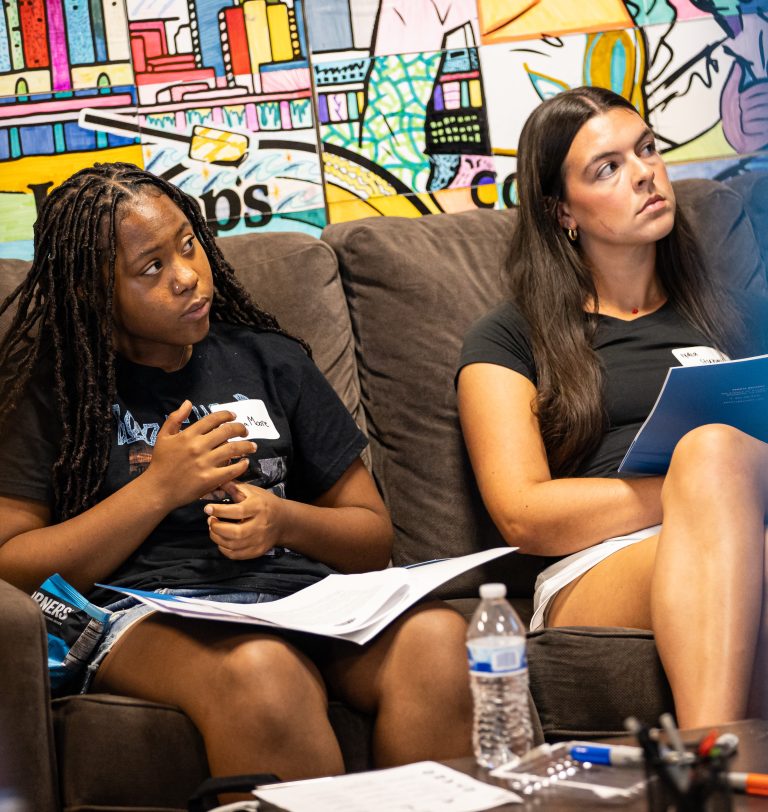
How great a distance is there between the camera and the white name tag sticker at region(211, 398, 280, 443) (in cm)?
163

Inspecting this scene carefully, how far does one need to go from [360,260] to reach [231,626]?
36.8 inches

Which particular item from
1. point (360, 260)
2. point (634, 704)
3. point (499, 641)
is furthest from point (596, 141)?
point (499, 641)

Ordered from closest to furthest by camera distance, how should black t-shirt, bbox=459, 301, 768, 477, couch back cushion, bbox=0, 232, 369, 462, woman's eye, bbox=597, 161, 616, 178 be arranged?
black t-shirt, bbox=459, 301, 768, 477, woman's eye, bbox=597, 161, 616, 178, couch back cushion, bbox=0, 232, 369, 462

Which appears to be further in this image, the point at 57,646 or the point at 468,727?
the point at 57,646

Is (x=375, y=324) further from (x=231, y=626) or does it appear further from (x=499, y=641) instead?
(x=499, y=641)

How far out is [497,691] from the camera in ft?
3.62

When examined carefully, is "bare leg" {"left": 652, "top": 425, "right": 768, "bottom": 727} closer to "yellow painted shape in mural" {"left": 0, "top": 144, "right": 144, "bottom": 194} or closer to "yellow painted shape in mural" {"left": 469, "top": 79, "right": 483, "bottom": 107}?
"yellow painted shape in mural" {"left": 469, "top": 79, "right": 483, "bottom": 107}

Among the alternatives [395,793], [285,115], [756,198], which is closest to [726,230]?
[756,198]

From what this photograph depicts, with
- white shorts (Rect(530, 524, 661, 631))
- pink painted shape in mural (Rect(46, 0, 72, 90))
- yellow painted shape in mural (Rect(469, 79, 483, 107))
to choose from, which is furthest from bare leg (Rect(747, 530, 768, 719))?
pink painted shape in mural (Rect(46, 0, 72, 90))

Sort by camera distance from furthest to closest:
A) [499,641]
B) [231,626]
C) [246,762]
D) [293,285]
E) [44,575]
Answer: [293,285] → [44,575] → [231,626] → [246,762] → [499,641]

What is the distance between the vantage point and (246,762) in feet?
4.10

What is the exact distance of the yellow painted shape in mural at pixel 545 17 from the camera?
236 centimetres

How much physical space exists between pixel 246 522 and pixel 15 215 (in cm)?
112

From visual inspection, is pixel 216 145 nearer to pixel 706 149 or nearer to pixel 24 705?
pixel 706 149
